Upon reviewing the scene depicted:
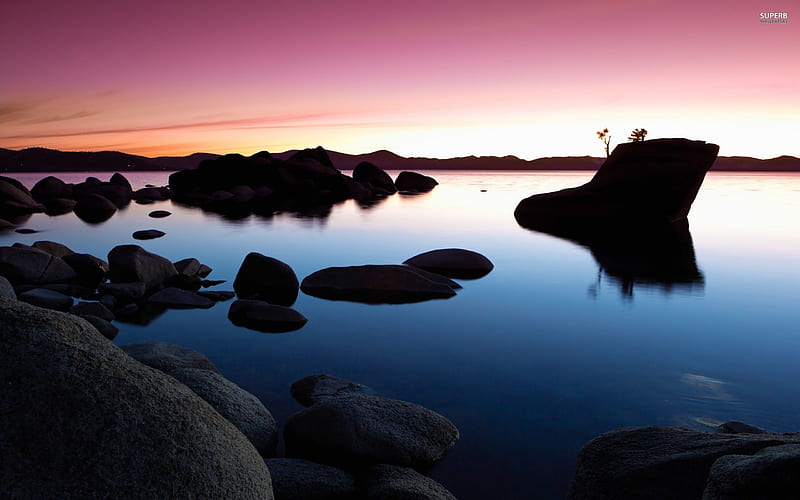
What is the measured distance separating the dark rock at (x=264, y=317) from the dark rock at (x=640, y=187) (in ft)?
60.1

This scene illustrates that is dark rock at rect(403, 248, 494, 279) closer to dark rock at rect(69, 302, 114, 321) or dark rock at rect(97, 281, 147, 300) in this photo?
dark rock at rect(97, 281, 147, 300)

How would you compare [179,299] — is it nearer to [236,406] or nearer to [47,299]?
[47,299]

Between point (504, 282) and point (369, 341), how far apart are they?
613 centimetres

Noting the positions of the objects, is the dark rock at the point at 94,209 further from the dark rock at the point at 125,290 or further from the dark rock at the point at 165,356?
the dark rock at the point at 165,356

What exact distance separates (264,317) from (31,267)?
6022 millimetres

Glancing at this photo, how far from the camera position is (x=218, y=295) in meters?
11.3

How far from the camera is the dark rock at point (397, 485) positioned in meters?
3.91

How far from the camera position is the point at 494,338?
A: 914 centimetres

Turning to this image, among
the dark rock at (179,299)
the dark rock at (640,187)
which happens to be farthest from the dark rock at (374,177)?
the dark rock at (179,299)

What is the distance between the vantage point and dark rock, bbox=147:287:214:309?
421 inches

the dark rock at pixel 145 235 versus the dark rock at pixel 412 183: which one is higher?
the dark rock at pixel 412 183

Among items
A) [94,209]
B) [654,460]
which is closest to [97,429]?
[654,460]

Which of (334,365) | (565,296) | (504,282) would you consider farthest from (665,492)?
(504,282)

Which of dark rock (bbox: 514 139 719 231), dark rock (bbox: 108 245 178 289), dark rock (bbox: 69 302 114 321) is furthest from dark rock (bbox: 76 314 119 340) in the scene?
dark rock (bbox: 514 139 719 231)
